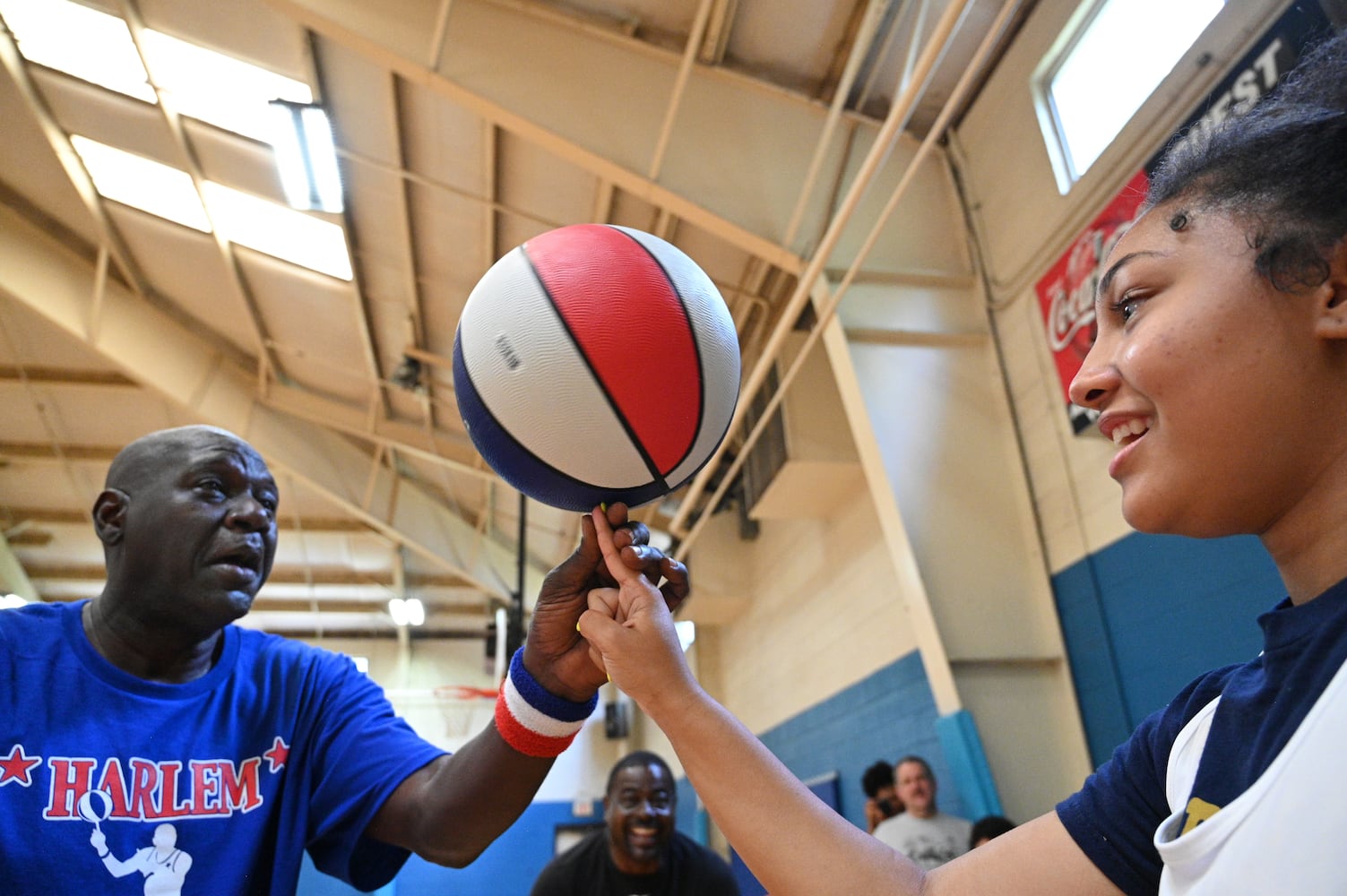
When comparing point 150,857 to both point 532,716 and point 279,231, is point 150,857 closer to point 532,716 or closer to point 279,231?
point 532,716

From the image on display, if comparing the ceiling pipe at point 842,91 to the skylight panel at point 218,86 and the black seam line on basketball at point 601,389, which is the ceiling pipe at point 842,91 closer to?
the black seam line on basketball at point 601,389

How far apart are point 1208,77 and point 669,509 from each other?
7454 mm

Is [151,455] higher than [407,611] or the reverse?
the reverse

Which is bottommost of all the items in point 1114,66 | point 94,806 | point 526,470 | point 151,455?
point 94,806

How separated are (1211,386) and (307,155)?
658 centimetres

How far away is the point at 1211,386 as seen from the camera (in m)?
0.92

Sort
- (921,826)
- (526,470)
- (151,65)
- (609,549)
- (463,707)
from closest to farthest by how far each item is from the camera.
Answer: (609,549), (526,470), (921,826), (151,65), (463,707)

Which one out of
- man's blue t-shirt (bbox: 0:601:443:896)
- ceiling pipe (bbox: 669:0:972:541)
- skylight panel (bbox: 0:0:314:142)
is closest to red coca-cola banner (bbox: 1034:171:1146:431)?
ceiling pipe (bbox: 669:0:972:541)

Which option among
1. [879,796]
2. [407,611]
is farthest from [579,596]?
[407,611]

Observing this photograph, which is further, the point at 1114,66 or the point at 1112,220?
the point at 1114,66

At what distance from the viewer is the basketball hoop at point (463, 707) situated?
49.6 ft

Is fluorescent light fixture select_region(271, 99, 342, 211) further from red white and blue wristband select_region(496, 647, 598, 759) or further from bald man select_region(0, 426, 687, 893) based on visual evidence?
red white and blue wristband select_region(496, 647, 598, 759)

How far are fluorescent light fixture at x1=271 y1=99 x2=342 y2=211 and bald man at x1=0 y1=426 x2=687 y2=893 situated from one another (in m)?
4.76

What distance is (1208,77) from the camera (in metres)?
3.96
